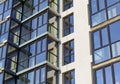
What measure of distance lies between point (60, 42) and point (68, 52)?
1389 millimetres

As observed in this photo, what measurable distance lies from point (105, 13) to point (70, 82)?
6524mm

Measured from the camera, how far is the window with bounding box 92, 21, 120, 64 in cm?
2534

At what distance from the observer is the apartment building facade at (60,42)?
25969mm

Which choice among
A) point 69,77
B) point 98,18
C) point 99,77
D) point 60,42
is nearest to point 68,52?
point 60,42

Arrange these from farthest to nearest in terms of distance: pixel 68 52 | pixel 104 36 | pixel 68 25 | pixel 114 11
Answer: pixel 68 25 < pixel 68 52 < pixel 114 11 < pixel 104 36

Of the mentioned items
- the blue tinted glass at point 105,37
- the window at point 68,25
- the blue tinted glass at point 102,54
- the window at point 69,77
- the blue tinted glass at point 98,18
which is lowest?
the window at point 69,77

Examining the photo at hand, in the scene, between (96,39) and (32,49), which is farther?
(32,49)

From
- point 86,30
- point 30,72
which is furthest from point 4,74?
point 86,30

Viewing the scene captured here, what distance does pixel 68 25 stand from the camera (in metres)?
31.7

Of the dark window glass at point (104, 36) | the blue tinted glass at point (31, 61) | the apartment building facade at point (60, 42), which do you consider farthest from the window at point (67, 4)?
the dark window glass at point (104, 36)

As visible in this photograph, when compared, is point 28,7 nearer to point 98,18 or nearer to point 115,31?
point 98,18

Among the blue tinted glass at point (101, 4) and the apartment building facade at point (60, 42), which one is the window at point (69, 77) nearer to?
the apartment building facade at point (60, 42)

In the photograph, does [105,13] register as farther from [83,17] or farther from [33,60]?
[33,60]

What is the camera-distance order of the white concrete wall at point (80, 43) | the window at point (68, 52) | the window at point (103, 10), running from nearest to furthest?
the white concrete wall at point (80, 43) < the window at point (103, 10) < the window at point (68, 52)
